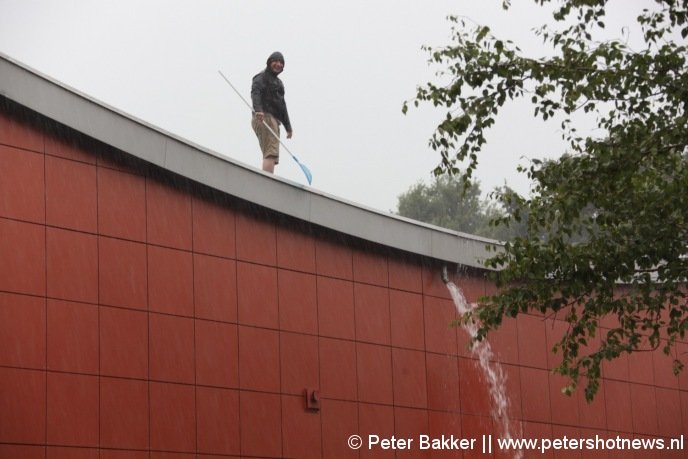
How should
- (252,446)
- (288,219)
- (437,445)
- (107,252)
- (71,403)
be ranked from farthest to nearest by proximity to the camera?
(437,445) → (288,219) → (252,446) → (107,252) → (71,403)

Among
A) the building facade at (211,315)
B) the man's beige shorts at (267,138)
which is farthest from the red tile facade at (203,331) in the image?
the man's beige shorts at (267,138)

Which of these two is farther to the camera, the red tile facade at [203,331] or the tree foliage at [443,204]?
the tree foliage at [443,204]

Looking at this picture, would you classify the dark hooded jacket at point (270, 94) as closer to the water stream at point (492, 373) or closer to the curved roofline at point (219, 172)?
the curved roofline at point (219, 172)

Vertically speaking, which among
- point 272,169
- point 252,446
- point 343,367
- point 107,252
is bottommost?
point 252,446

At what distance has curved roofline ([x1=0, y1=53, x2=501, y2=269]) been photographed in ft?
47.2

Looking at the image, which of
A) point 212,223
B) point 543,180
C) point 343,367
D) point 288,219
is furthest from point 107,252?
point 543,180

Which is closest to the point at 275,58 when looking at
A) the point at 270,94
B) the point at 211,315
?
the point at 270,94

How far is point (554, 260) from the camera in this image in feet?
46.5

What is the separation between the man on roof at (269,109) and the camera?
18.1 m

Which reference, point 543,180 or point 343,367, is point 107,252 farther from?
point 543,180

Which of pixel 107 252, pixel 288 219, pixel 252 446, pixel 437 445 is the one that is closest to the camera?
pixel 107 252

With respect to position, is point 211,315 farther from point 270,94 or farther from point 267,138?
point 270,94

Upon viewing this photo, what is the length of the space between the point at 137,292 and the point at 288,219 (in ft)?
9.40

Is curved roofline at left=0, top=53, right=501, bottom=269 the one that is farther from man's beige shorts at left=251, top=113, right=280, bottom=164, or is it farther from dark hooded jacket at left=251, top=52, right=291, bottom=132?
dark hooded jacket at left=251, top=52, right=291, bottom=132
